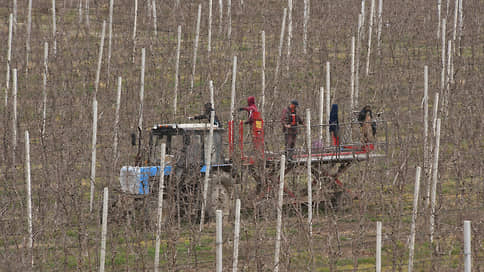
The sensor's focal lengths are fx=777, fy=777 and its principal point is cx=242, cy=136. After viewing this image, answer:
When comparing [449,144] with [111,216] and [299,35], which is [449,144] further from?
[111,216]

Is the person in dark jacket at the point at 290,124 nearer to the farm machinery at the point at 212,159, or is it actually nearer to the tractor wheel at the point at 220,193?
the farm machinery at the point at 212,159

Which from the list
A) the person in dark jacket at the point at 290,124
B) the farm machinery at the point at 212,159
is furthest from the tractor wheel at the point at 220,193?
the person in dark jacket at the point at 290,124

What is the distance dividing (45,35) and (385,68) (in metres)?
8.59

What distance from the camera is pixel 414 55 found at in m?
20.6

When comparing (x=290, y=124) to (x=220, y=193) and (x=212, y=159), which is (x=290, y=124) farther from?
(x=220, y=193)

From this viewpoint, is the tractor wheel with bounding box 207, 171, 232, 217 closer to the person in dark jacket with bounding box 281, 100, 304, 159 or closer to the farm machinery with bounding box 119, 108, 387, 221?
the farm machinery with bounding box 119, 108, 387, 221

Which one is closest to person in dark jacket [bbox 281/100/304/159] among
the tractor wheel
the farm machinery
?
the farm machinery

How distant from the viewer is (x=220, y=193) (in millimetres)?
12625

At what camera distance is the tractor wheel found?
1239 cm

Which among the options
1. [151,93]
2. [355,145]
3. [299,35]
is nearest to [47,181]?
[355,145]

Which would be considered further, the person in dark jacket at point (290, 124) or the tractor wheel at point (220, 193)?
the person in dark jacket at point (290, 124)

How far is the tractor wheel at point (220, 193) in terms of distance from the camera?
1239 centimetres

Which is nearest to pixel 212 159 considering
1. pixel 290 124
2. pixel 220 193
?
pixel 220 193

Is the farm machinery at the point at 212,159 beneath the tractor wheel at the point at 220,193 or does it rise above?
above
